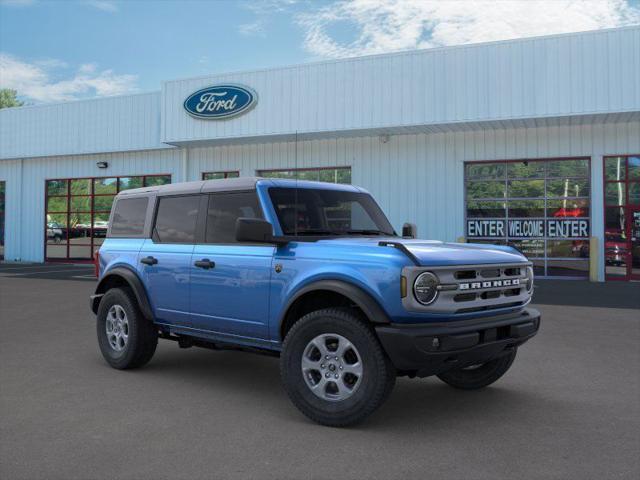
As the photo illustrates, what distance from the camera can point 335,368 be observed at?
4.57 metres

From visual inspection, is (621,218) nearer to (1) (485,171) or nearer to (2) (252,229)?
(1) (485,171)

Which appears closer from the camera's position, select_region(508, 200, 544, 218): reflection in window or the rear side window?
the rear side window

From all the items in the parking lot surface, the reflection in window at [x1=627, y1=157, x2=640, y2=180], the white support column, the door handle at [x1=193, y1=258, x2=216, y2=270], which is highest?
the white support column

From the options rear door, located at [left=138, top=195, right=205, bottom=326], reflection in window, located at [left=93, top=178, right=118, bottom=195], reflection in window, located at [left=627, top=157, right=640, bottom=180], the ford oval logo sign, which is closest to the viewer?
rear door, located at [left=138, top=195, right=205, bottom=326]

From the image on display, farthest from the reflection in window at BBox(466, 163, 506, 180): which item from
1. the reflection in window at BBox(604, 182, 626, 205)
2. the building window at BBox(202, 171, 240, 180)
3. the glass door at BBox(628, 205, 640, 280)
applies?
the building window at BBox(202, 171, 240, 180)

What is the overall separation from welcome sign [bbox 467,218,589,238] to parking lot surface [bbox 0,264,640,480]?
1136 cm

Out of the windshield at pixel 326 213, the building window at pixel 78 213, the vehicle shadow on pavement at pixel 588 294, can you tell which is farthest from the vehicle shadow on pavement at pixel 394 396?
the building window at pixel 78 213

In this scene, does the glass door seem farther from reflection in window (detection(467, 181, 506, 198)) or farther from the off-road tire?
the off-road tire

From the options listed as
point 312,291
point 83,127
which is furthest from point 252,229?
point 83,127

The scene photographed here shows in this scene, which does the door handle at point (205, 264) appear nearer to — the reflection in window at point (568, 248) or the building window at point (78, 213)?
the reflection in window at point (568, 248)

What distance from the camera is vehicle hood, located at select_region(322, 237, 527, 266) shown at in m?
4.42

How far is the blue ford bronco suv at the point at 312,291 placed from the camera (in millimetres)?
4352

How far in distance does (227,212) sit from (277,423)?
1993mm

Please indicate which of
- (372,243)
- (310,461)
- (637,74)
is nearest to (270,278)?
(372,243)
